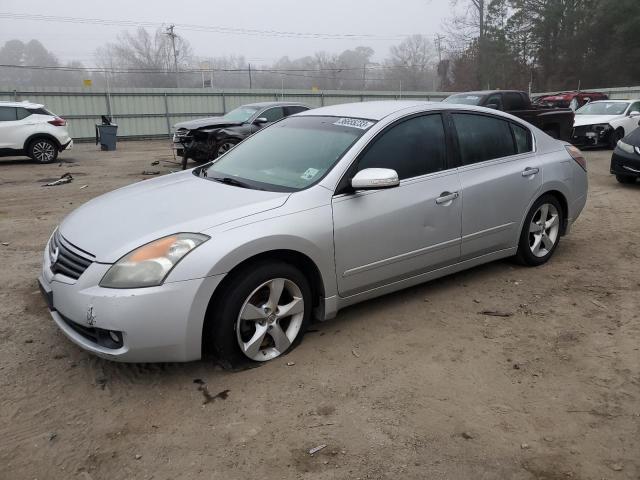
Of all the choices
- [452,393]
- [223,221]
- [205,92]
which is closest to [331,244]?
[223,221]

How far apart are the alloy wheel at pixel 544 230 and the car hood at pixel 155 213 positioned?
2.74 meters

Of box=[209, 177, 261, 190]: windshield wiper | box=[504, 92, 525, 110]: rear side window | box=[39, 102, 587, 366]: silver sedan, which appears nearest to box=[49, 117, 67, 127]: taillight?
box=[504, 92, 525, 110]: rear side window

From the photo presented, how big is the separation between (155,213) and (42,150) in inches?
521

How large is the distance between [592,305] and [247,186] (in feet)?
9.46

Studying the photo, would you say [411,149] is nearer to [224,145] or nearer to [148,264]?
[148,264]

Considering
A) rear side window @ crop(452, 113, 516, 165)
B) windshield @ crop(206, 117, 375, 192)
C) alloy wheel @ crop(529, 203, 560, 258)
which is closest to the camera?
windshield @ crop(206, 117, 375, 192)

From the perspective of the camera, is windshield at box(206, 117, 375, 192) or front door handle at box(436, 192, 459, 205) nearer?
windshield at box(206, 117, 375, 192)

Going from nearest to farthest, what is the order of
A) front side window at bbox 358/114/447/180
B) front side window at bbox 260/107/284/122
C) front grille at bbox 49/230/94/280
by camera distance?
front grille at bbox 49/230/94/280 → front side window at bbox 358/114/447/180 → front side window at bbox 260/107/284/122

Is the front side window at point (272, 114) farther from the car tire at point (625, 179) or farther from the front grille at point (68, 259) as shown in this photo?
the front grille at point (68, 259)

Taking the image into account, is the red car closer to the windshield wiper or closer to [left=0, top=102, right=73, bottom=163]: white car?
[left=0, top=102, right=73, bottom=163]: white car

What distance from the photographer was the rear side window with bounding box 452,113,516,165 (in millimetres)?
4465

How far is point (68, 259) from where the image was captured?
326 cm

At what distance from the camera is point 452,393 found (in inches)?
123

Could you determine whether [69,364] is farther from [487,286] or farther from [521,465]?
[487,286]
